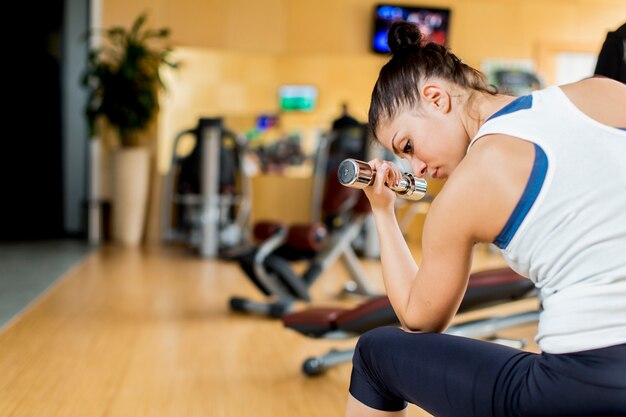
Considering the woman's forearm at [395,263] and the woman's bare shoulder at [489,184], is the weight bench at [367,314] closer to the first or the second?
the woman's forearm at [395,263]

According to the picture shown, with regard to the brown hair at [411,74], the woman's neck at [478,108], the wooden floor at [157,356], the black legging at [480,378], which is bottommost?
the wooden floor at [157,356]

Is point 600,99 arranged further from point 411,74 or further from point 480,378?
point 480,378

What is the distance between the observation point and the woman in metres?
0.85

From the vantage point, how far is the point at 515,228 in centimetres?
88

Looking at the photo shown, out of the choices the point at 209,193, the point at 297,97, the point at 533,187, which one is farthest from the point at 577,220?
the point at 297,97

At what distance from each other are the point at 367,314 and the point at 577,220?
1.28 meters

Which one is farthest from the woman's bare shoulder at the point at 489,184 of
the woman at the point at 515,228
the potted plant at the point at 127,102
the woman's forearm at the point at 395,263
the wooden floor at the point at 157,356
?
the potted plant at the point at 127,102

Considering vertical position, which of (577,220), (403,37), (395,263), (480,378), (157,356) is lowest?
(157,356)

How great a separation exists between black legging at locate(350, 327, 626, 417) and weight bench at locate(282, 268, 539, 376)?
3.10 feet

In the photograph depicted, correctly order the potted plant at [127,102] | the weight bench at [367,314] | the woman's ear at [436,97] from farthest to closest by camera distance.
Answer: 1. the potted plant at [127,102]
2. the weight bench at [367,314]
3. the woman's ear at [436,97]

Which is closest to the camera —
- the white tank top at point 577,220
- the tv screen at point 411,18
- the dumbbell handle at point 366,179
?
the white tank top at point 577,220

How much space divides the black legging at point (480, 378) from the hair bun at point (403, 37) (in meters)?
0.44

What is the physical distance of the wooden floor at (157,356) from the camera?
195cm

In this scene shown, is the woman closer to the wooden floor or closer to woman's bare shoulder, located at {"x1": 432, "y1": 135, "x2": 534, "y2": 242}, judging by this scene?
woman's bare shoulder, located at {"x1": 432, "y1": 135, "x2": 534, "y2": 242}
